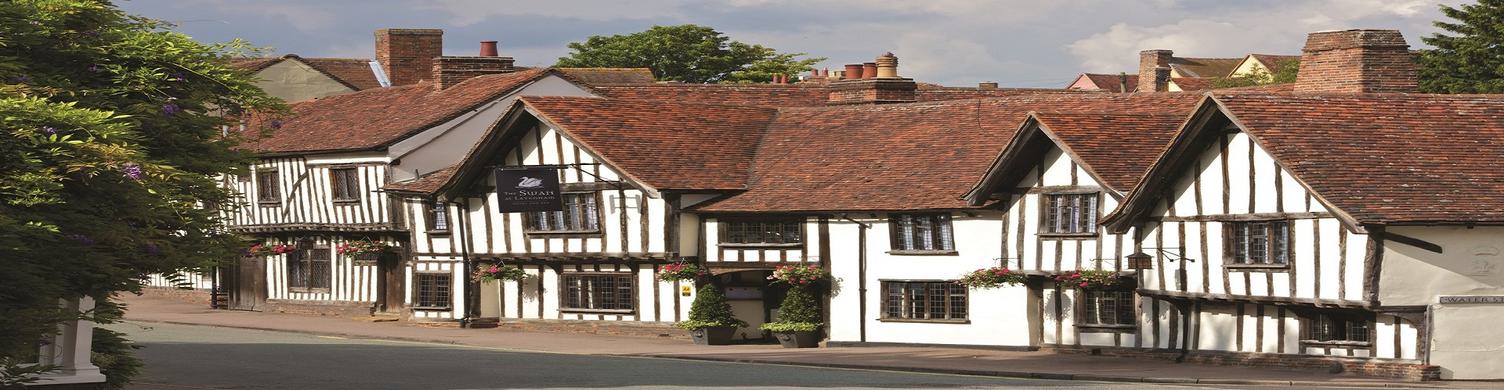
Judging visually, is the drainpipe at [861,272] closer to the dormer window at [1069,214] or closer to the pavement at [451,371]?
the dormer window at [1069,214]

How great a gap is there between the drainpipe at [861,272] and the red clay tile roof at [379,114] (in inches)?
466

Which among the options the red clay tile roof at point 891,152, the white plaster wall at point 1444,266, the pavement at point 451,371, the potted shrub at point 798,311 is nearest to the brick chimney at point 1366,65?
the red clay tile roof at point 891,152

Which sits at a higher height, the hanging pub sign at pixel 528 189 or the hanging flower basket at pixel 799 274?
the hanging pub sign at pixel 528 189

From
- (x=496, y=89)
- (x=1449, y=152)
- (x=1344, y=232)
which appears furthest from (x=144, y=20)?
(x=496, y=89)

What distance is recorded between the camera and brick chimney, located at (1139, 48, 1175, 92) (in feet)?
243

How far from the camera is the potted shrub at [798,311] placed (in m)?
38.2

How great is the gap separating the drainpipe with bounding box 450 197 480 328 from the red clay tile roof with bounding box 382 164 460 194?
0.64 meters

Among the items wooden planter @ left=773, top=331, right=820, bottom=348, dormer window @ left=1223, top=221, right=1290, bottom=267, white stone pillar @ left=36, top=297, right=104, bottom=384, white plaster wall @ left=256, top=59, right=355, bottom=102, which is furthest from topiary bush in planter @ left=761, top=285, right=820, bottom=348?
white plaster wall @ left=256, top=59, right=355, bottom=102

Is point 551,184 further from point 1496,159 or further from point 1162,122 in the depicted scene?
point 1496,159

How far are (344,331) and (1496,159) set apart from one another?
23.6 metres

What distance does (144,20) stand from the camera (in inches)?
891

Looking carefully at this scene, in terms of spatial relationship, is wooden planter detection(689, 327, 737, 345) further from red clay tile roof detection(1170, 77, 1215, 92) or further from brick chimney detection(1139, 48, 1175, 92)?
red clay tile roof detection(1170, 77, 1215, 92)

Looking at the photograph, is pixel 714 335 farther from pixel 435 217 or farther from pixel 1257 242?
pixel 1257 242

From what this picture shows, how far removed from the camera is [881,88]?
4553cm
